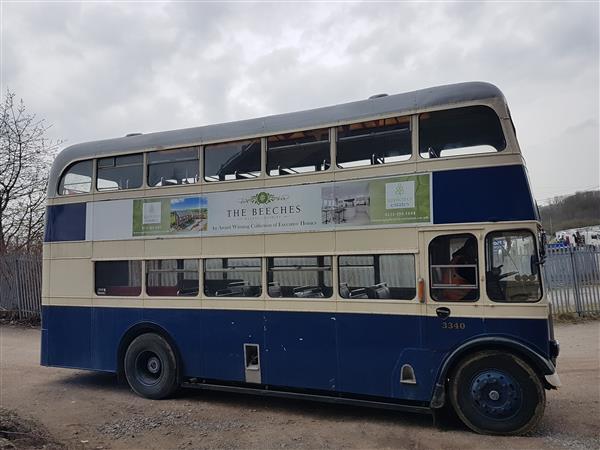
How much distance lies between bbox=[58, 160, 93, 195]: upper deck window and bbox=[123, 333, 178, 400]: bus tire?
2640 millimetres

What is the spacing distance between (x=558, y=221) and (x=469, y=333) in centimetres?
5007

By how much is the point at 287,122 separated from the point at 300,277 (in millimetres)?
2120

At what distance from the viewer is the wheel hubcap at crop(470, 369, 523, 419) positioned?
5648mm

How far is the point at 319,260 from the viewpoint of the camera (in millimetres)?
6641

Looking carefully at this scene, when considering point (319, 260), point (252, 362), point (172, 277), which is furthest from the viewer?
point (172, 277)

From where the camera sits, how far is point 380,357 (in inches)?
244

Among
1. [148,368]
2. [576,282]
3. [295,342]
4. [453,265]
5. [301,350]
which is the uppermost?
[453,265]

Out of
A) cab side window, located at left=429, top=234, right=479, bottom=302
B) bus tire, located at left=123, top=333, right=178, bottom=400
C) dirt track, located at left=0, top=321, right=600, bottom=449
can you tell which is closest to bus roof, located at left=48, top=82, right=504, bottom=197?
cab side window, located at left=429, top=234, right=479, bottom=302

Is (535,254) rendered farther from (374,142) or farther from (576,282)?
(576,282)

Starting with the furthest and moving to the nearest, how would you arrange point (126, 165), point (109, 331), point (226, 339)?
point (126, 165)
point (109, 331)
point (226, 339)

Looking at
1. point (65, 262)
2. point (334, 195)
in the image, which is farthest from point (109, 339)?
point (334, 195)

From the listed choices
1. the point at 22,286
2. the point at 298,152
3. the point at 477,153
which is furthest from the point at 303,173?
the point at 22,286

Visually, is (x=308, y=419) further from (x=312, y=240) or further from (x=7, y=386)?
(x=7, y=386)

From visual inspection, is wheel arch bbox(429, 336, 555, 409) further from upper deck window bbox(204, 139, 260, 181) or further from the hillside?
the hillside
